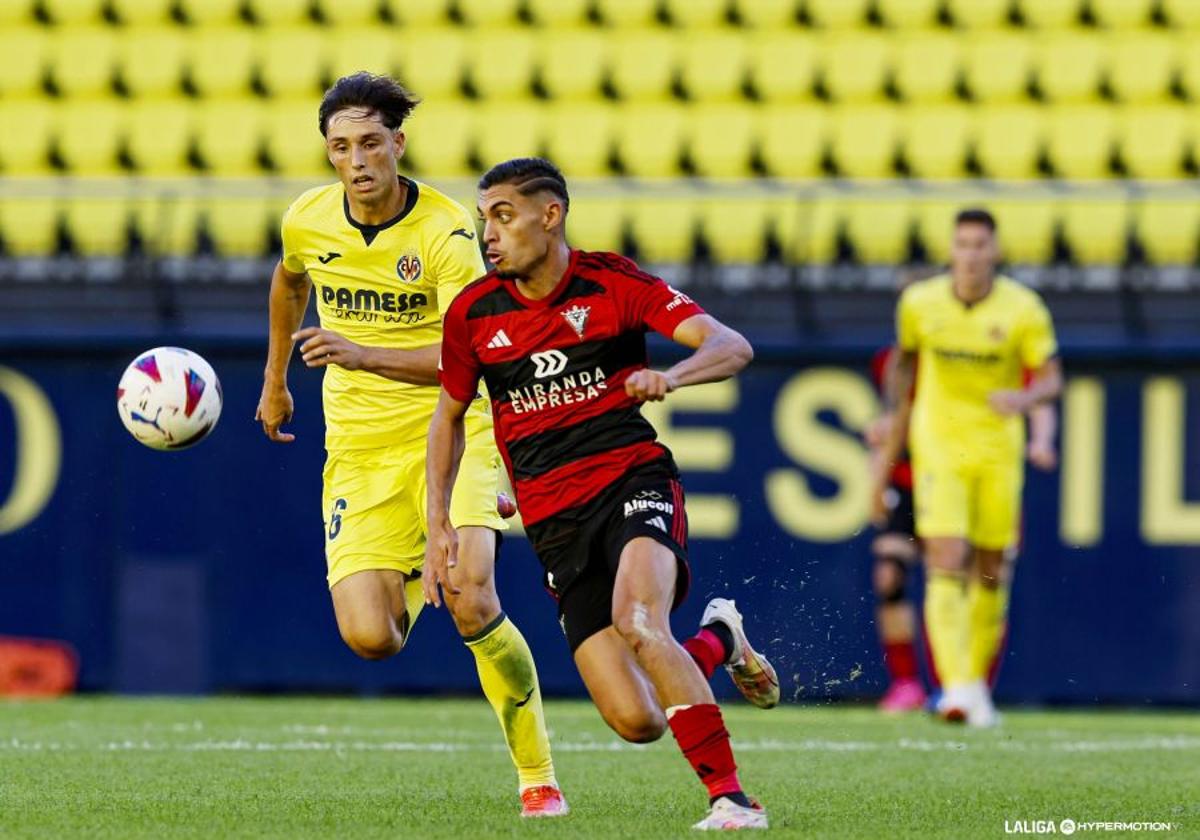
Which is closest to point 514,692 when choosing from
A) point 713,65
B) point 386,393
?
point 386,393

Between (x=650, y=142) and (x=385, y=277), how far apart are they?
7.16 m

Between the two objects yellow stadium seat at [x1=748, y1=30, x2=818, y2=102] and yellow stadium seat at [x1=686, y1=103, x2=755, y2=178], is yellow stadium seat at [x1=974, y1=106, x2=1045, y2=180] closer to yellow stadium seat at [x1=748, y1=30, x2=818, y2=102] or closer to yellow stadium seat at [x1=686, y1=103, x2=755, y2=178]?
yellow stadium seat at [x1=748, y1=30, x2=818, y2=102]

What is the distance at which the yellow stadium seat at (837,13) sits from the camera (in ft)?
46.0

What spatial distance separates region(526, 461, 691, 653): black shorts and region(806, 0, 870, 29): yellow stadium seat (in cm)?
861

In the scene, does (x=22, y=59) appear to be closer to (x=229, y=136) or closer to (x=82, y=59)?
(x=82, y=59)


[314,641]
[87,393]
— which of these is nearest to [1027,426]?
[314,641]

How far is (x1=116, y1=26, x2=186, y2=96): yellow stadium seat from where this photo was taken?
13.7m

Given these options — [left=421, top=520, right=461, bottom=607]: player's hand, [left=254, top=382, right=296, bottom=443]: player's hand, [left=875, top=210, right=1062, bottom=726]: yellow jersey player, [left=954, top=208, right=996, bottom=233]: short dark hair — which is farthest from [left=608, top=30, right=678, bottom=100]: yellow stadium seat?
[left=421, top=520, right=461, bottom=607]: player's hand

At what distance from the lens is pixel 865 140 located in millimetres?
13531

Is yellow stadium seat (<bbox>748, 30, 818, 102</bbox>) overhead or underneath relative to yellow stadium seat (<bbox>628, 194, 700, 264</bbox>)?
overhead

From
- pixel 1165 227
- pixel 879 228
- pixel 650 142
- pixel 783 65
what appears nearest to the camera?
pixel 1165 227

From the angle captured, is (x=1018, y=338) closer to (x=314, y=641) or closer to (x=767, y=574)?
(x=767, y=574)

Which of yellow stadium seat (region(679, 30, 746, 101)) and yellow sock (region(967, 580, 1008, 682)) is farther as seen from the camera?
yellow stadium seat (region(679, 30, 746, 101))

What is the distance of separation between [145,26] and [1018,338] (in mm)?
6371
